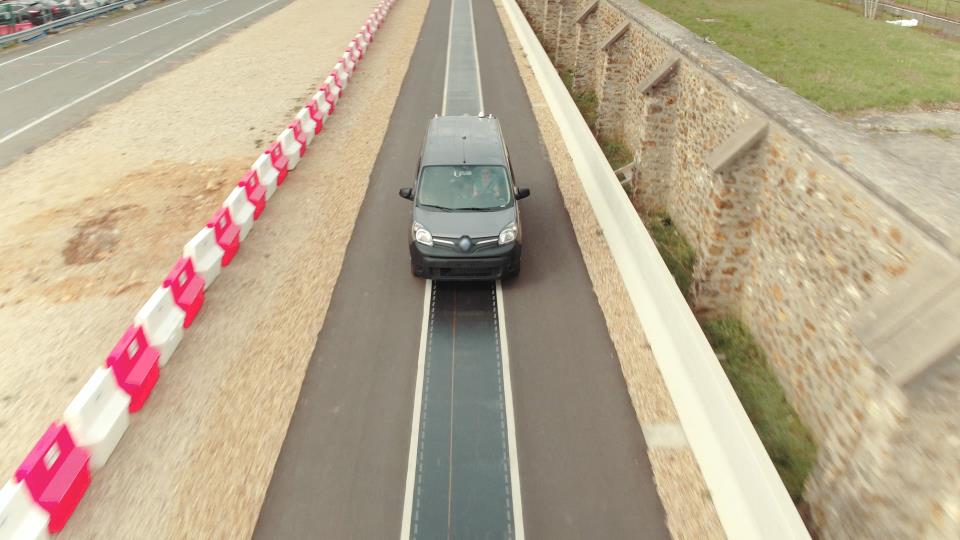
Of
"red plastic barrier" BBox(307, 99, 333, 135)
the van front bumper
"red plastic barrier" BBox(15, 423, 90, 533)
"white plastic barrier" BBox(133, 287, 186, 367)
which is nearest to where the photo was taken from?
"red plastic barrier" BBox(15, 423, 90, 533)

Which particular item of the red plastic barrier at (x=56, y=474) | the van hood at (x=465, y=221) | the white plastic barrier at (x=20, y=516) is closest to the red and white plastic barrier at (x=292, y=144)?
the van hood at (x=465, y=221)

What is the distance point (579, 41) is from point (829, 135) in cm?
1563

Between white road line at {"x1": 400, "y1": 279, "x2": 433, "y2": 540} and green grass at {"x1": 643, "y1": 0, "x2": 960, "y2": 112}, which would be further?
green grass at {"x1": 643, "y1": 0, "x2": 960, "y2": 112}

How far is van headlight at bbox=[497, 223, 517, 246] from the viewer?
10.2 meters

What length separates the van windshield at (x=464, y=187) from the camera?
34.9 feet

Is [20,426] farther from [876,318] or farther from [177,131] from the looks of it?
[177,131]

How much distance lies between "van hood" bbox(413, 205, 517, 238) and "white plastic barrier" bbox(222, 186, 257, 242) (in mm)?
3893

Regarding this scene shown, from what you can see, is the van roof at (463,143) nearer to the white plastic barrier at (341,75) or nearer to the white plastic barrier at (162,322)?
the white plastic barrier at (162,322)

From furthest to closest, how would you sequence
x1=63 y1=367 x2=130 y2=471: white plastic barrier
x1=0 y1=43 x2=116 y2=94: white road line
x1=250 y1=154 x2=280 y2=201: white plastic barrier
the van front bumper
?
1. x1=0 y1=43 x2=116 y2=94: white road line
2. x1=250 y1=154 x2=280 y2=201: white plastic barrier
3. the van front bumper
4. x1=63 y1=367 x2=130 y2=471: white plastic barrier

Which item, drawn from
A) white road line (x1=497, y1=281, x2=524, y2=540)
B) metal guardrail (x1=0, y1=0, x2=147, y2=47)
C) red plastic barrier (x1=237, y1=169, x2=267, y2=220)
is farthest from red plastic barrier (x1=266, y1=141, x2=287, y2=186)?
metal guardrail (x1=0, y1=0, x2=147, y2=47)

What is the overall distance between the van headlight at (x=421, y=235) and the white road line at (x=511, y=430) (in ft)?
4.92

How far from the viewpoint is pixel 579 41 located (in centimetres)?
2200

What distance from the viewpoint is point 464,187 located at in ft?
35.6

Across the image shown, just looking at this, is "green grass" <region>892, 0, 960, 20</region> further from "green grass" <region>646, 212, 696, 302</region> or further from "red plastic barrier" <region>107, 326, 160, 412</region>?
"red plastic barrier" <region>107, 326, 160, 412</region>
